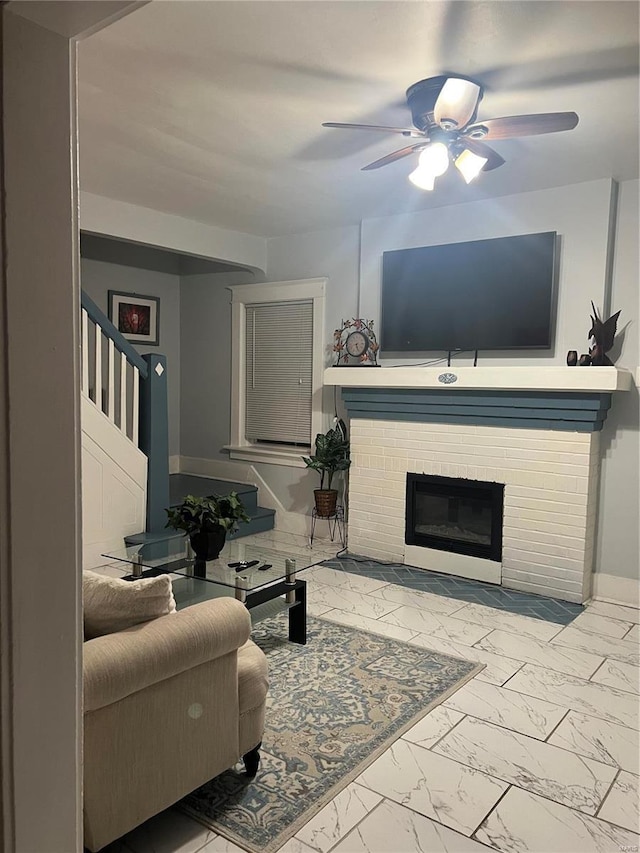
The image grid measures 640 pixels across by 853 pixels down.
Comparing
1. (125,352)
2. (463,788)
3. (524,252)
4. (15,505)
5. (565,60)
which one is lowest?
(463,788)

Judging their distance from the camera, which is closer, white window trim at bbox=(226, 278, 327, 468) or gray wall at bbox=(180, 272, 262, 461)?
white window trim at bbox=(226, 278, 327, 468)

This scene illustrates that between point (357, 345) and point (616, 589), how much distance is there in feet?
8.42

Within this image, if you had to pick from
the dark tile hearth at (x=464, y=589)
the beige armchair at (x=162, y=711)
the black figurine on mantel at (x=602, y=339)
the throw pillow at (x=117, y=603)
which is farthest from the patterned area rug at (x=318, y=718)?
the black figurine on mantel at (x=602, y=339)

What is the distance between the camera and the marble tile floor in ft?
6.89

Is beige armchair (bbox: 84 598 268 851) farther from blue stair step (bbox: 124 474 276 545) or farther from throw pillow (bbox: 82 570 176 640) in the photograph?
blue stair step (bbox: 124 474 276 545)

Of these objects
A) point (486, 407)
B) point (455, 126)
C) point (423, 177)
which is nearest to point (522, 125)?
point (455, 126)

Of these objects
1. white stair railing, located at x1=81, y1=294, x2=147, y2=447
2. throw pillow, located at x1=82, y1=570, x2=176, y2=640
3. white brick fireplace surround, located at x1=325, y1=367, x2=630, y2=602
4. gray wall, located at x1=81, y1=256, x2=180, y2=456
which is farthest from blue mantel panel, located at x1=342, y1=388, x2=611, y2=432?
Answer: throw pillow, located at x1=82, y1=570, x2=176, y2=640

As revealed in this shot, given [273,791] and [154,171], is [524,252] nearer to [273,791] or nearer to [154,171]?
[154,171]

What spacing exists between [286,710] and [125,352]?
3.09 metres

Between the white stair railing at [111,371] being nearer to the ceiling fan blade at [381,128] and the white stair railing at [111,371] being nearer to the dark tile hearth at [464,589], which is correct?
the dark tile hearth at [464,589]

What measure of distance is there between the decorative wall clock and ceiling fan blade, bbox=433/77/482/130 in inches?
99.3

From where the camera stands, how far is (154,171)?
4070 millimetres

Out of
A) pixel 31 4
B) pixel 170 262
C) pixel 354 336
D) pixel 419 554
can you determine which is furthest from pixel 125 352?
pixel 31 4

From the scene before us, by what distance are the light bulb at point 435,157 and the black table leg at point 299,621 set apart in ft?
7.08
